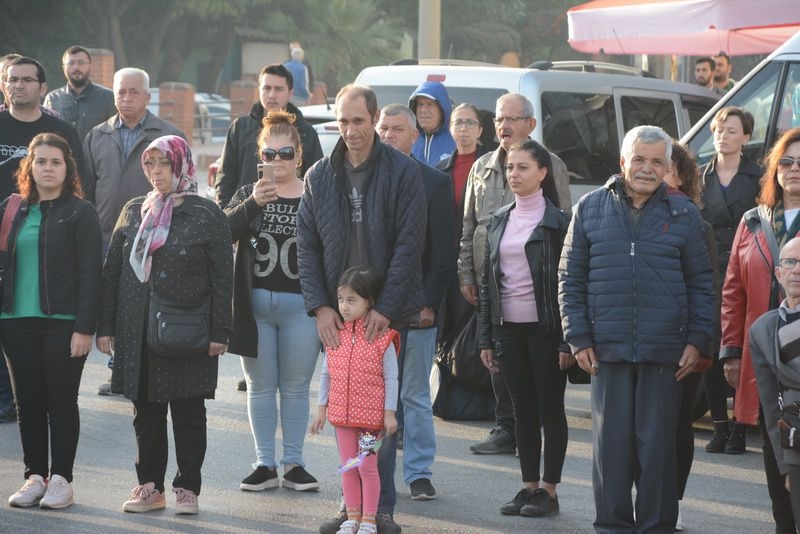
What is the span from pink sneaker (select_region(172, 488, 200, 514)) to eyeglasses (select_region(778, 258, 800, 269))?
2906mm

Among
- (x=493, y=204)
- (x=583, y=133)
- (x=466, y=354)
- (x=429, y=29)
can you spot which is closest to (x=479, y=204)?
(x=493, y=204)

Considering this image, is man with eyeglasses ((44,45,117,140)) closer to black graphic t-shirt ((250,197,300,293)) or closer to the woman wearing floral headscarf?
black graphic t-shirt ((250,197,300,293))

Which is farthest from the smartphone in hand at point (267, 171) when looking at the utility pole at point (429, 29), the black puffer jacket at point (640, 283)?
the utility pole at point (429, 29)

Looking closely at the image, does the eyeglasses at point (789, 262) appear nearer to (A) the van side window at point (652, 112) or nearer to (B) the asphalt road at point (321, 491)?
(B) the asphalt road at point (321, 491)

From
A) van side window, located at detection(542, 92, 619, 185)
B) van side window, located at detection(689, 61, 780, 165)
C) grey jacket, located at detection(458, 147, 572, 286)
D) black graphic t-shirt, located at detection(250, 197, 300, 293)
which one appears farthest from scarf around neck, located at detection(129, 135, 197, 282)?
van side window, located at detection(542, 92, 619, 185)

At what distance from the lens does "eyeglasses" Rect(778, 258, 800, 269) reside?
584 cm

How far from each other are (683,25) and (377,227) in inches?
345

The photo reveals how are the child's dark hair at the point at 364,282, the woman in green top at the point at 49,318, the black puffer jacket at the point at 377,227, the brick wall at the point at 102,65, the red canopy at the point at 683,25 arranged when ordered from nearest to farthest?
1. the child's dark hair at the point at 364,282
2. the black puffer jacket at the point at 377,227
3. the woman in green top at the point at 49,318
4. the red canopy at the point at 683,25
5. the brick wall at the point at 102,65

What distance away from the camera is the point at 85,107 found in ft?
35.2

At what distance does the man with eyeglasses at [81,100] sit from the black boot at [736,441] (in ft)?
17.0

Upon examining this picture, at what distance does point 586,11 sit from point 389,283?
33.9ft

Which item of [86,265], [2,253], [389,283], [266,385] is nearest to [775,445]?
[389,283]

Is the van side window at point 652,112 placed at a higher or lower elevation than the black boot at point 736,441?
higher

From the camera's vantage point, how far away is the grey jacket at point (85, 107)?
10.7 metres
